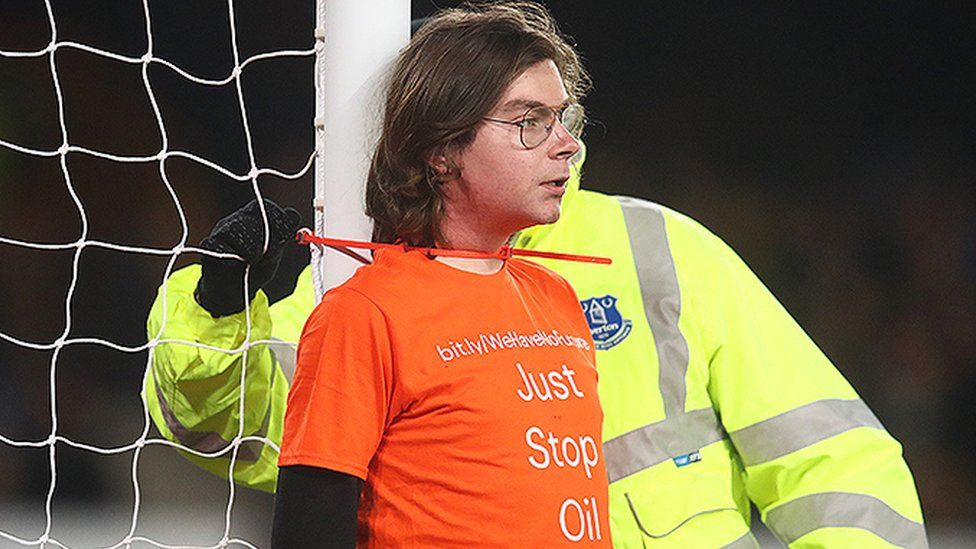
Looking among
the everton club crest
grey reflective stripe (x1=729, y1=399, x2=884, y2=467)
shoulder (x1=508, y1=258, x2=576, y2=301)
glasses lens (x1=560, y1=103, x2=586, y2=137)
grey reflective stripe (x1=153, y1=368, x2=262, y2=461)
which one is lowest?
grey reflective stripe (x1=153, y1=368, x2=262, y2=461)

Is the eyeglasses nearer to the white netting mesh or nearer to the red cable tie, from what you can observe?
the red cable tie

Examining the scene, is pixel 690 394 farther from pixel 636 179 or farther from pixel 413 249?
pixel 636 179

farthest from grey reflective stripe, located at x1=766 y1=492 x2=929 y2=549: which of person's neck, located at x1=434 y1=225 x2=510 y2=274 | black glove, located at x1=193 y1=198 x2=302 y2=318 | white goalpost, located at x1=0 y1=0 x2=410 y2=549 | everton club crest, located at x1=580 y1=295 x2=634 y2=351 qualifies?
white goalpost, located at x1=0 y1=0 x2=410 y2=549

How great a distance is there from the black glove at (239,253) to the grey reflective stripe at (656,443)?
1.17 ft

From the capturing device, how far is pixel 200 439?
A: 1.30 m

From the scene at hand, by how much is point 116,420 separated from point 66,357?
197mm

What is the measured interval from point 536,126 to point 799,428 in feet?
1.48

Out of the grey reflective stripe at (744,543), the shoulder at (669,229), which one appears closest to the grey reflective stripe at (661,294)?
the shoulder at (669,229)

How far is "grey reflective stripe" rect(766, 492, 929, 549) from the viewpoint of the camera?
1.14m

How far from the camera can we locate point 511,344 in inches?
35.5

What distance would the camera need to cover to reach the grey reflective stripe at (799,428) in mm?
1193

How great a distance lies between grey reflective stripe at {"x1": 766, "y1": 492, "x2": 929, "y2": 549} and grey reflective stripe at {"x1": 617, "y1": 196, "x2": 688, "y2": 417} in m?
0.15

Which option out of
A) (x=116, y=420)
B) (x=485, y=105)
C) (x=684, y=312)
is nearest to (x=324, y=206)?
(x=485, y=105)

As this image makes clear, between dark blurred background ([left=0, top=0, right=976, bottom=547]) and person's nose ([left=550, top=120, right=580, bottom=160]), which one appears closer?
person's nose ([left=550, top=120, right=580, bottom=160])
